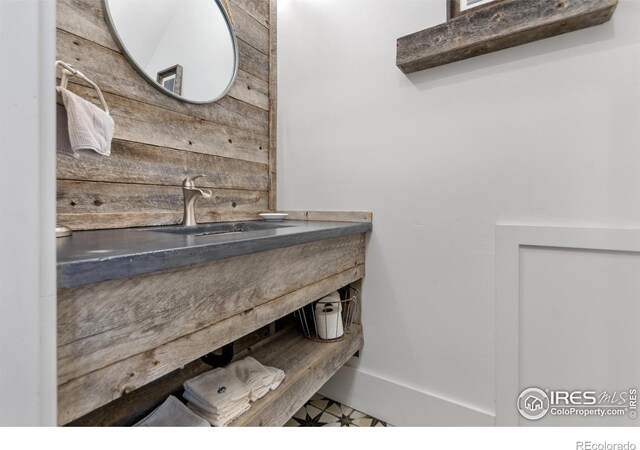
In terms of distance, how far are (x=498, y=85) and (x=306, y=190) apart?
0.94 meters

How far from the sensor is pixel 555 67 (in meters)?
1.02

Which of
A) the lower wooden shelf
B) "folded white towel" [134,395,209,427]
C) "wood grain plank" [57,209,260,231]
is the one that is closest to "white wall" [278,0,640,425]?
the lower wooden shelf

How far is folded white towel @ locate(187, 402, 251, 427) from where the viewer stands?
32.9 inches

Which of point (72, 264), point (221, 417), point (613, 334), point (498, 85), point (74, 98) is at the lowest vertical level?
point (221, 417)

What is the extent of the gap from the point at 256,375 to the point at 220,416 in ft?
0.58

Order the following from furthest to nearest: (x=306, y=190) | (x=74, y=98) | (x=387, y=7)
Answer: (x=306, y=190), (x=387, y=7), (x=74, y=98)

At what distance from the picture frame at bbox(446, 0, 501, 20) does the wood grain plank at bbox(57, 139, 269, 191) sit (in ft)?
3.54

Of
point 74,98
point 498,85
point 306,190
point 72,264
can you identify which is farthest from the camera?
point 306,190

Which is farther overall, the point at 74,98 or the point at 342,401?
the point at 342,401

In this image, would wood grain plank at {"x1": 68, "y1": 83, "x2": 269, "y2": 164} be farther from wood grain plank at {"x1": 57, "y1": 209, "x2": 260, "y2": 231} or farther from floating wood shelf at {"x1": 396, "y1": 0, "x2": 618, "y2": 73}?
floating wood shelf at {"x1": 396, "y1": 0, "x2": 618, "y2": 73}

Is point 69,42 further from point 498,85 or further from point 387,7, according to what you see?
point 498,85
